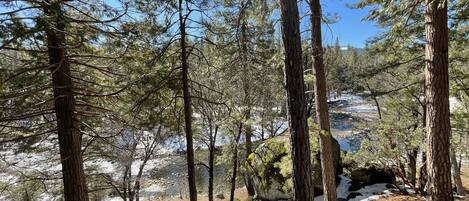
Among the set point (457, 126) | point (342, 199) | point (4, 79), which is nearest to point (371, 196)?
point (342, 199)

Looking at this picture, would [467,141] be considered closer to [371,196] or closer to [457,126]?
[457,126]

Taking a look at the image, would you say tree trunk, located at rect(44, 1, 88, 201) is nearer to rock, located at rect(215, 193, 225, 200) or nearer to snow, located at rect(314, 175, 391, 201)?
snow, located at rect(314, 175, 391, 201)

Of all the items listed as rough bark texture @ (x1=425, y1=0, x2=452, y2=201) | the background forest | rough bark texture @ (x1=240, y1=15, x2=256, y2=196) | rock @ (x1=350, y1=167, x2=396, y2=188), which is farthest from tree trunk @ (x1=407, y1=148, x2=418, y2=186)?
rough bark texture @ (x1=425, y1=0, x2=452, y2=201)

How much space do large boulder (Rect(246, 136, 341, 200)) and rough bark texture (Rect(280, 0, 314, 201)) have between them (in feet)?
22.2

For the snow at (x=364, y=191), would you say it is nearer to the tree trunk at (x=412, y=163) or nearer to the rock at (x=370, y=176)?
the rock at (x=370, y=176)

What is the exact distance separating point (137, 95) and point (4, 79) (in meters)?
2.00

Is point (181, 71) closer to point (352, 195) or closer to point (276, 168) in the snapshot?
point (276, 168)

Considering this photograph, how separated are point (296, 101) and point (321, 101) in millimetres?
2182

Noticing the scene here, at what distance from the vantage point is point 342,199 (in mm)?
10500

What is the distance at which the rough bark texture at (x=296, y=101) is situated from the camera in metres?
3.50

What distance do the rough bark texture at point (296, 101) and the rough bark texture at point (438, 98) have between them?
A: 1868 mm

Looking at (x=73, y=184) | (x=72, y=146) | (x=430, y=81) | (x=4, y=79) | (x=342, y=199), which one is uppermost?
(x=4, y=79)

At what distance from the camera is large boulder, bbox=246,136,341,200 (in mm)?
10414

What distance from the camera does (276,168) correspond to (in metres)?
11.0
